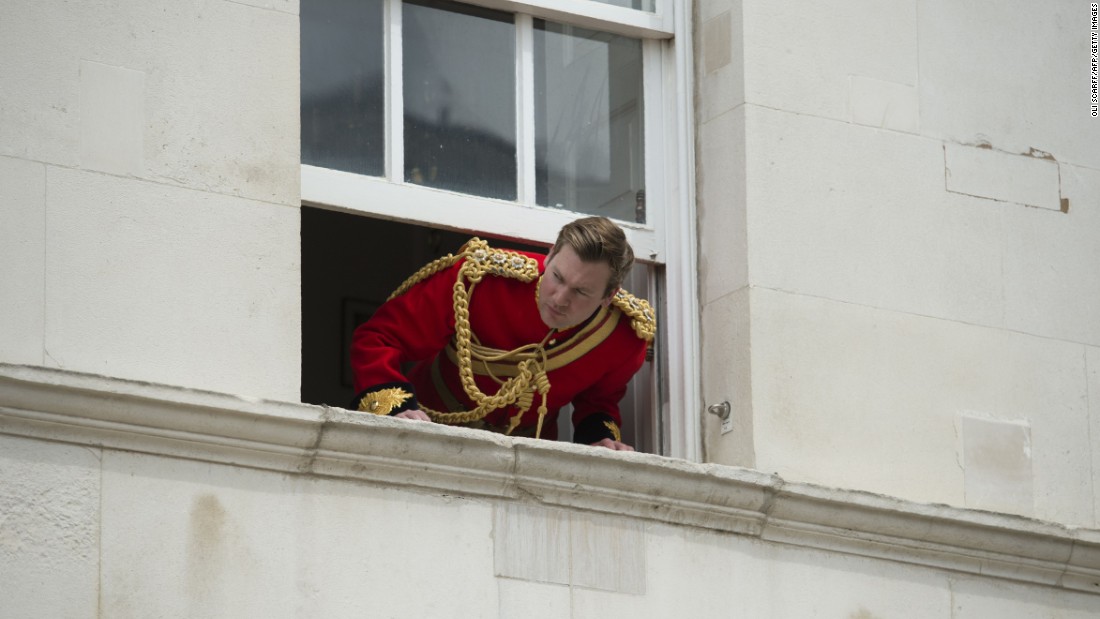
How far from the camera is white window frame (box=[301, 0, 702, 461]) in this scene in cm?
662

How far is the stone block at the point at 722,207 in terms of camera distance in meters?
6.73

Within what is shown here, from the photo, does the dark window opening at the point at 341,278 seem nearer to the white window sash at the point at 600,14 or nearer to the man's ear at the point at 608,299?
the white window sash at the point at 600,14

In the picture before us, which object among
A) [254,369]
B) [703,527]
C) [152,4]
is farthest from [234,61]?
[703,527]

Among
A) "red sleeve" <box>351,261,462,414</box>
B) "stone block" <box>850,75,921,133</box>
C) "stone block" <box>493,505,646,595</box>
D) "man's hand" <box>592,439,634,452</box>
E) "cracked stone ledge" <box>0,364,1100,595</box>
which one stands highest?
"stone block" <box>850,75,921,133</box>

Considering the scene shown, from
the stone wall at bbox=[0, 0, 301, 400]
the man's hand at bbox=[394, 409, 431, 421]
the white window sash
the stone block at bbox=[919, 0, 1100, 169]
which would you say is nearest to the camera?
the stone wall at bbox=[0, 0, 301, 400]

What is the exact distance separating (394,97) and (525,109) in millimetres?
409

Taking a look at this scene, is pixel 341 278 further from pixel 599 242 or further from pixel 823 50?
pixel 599 242

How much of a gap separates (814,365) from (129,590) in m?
2.02

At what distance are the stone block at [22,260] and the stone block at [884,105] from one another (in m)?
2.33

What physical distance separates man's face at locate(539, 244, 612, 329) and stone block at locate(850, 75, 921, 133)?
3.10ft

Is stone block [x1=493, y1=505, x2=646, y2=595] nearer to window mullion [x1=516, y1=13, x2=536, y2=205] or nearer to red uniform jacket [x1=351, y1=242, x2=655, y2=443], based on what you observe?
red uniform jacket [x1=351, y1=242, x2=655, y2=443]

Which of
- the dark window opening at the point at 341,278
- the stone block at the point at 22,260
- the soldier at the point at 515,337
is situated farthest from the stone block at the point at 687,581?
the dark window opening at the point at 341,278

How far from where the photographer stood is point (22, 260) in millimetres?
5738

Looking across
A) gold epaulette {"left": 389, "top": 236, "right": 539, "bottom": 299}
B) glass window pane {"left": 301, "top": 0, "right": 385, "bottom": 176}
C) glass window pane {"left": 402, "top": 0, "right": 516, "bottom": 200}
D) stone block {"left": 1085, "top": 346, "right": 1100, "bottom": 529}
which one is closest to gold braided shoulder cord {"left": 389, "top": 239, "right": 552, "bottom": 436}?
gold epaulette {"left": 389, "top": 236, "right": 539, "bottom": 299}
